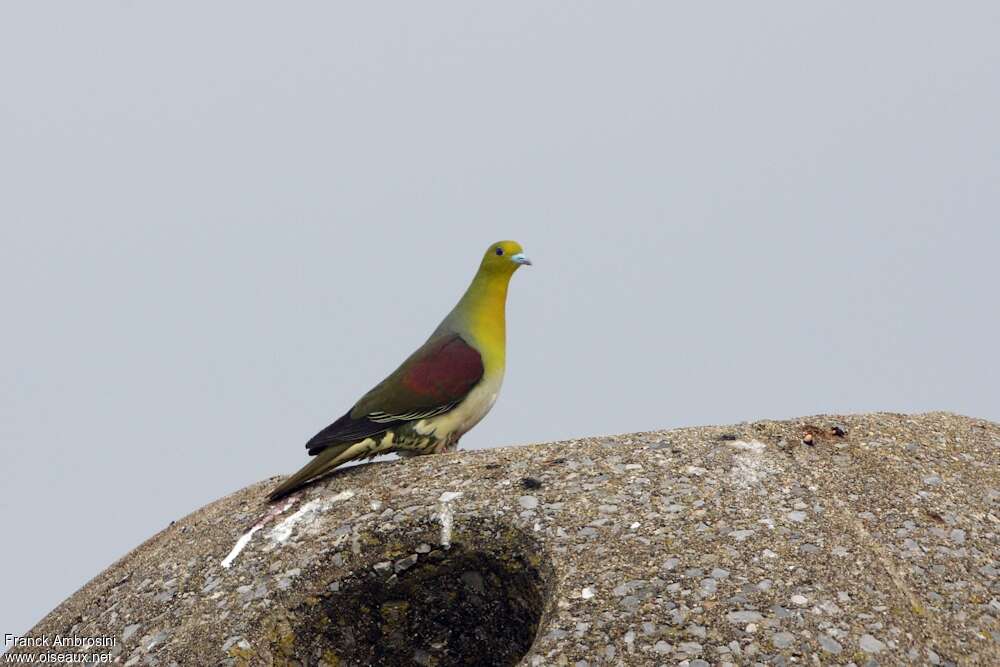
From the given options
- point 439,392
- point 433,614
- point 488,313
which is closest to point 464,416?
point 439,392

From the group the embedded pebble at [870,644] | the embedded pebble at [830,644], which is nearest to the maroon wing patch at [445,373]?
the embedded pebble at [830,644]

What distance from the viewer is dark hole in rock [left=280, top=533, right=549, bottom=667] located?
27.5 feet

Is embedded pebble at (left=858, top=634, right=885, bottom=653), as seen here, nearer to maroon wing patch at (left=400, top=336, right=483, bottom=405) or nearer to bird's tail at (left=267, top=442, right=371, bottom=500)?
maroon wing patch at (left=400, top=336, right=483, bottom=405)

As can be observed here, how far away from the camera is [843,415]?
9.76 meters

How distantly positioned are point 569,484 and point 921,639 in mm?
2466

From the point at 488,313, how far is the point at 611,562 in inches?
107

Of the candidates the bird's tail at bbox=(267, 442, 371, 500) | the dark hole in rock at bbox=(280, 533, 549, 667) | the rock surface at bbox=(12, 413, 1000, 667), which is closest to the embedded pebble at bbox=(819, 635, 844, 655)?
the rock surface at bbox=(12, 413, 1000, 667)

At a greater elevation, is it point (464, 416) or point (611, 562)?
point (464, 416)

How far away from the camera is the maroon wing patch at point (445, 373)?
9.55 metres

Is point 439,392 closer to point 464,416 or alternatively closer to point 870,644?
point 464,416

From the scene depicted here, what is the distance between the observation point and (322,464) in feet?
30.6

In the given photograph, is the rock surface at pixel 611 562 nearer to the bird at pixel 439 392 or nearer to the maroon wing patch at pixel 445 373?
the bird at pixel 439 392

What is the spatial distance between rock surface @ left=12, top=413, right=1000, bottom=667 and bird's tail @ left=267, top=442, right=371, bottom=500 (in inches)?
4.0

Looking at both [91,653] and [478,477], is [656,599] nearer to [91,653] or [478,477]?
[478,477]
